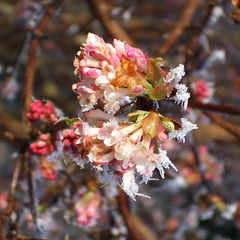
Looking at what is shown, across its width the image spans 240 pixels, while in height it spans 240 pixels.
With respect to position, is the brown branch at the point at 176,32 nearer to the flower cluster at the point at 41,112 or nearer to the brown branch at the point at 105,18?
the brown branch at the point at 105,18

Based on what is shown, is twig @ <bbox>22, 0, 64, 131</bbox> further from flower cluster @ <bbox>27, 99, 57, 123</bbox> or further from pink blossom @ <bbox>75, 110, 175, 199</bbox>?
pink blossom @ <bbox>75, 110, 175, 199</bbox>

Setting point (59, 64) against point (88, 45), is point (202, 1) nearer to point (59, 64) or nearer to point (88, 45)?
point (59, 64)

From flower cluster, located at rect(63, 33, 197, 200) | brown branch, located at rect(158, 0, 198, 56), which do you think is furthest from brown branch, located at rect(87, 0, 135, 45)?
flower cluster, located at rect(63, 33, 197, 200)

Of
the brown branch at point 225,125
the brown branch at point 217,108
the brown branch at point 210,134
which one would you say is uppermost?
the brown branch at point 217,108

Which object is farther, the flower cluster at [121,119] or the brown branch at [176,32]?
the brown branch at [176,32]

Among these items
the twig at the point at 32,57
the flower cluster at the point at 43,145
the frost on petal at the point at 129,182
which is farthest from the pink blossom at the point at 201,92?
the frost on petal at the point at 129,182

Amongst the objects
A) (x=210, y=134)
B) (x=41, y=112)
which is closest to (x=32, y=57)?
(x=41, y=112)

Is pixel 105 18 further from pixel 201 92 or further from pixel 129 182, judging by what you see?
pixel 129 182
